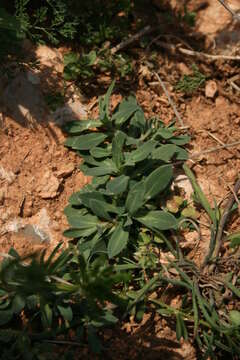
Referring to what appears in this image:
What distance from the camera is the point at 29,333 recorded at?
2.64 meters

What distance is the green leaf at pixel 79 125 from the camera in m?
3.18

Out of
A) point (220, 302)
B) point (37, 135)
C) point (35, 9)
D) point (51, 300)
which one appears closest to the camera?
point (51, 300)

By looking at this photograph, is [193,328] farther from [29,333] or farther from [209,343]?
[29,333]

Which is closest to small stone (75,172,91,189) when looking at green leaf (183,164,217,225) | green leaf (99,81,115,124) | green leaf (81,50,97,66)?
green leaf (99,81,115,124)

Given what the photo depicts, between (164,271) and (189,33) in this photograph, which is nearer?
(164,271)

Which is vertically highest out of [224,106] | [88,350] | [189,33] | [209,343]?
[189,33]

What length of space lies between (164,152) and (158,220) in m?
0.45

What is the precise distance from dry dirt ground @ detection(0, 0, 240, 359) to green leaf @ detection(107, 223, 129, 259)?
39 cm

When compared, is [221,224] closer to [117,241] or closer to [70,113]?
[117,241]

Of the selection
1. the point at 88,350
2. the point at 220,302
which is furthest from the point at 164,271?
the point at 88,350

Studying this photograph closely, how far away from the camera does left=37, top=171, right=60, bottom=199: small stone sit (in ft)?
10.0

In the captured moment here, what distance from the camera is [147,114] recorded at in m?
3.46

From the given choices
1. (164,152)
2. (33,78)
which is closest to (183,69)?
(164,152)

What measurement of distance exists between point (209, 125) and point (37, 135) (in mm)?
1262
